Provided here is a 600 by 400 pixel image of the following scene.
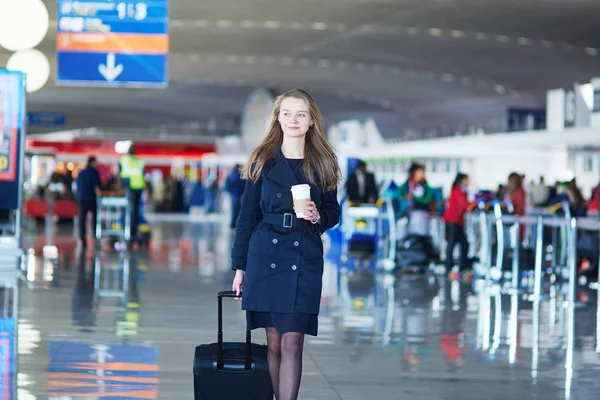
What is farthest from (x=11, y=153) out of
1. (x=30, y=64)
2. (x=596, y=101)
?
(x=596, y=101)

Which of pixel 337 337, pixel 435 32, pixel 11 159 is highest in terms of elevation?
pixel 435 32

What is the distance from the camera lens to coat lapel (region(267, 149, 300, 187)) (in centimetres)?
520

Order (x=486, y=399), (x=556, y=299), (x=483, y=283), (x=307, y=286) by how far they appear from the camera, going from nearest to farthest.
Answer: (x=307, y=286) < (x=486, y=399) < (x=556, y=299) < (x=483, y=283)

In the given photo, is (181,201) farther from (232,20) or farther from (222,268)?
(222,268)

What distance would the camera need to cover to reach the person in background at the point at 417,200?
16.9m

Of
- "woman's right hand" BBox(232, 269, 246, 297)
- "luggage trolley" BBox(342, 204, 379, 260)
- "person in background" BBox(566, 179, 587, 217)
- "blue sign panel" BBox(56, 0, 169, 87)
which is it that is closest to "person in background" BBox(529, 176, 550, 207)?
"luggage trolley" BBox(342, 204, 379, 260)

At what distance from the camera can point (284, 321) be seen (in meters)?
5.16

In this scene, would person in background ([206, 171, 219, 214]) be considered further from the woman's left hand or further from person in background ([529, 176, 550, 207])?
the woman's left hand

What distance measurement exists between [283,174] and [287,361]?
0.79 m

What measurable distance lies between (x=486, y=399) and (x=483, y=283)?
887 cm

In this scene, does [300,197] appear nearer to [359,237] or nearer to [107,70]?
[107,70]

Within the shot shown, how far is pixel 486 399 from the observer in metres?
6.56

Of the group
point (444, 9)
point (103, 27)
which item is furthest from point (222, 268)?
point (444, 9)

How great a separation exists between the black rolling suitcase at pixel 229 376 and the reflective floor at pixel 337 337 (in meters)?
1.36
